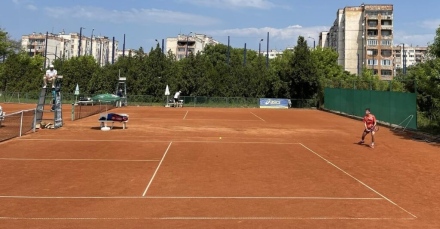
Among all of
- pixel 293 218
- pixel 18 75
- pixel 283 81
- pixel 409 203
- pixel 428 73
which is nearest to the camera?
pixel 293 218

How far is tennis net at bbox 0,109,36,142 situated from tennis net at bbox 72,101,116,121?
5.55 meters

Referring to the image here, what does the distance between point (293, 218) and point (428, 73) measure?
53.5 ft

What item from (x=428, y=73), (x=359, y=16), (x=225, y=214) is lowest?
(x=225, y=214)

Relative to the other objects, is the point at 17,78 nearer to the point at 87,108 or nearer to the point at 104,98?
the point at 104,98

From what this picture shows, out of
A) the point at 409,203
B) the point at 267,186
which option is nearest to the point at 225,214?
the point at 267,186

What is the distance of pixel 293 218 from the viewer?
6.91 meters

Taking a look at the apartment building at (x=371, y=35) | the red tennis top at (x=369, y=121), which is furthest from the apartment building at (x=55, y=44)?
the red tennis top at (x=369, y=121)

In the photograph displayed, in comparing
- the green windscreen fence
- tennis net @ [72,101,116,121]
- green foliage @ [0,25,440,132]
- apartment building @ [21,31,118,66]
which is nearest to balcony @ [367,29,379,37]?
green foliage @ [0,25,440,132]

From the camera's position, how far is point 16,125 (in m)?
20.6

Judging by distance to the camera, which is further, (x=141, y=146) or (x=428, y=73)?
(x=428, y=73)

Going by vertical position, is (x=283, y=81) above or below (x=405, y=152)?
above

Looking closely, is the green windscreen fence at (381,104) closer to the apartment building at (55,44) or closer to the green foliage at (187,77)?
the green foliage at (187,77)

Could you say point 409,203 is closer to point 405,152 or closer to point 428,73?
point 405,152

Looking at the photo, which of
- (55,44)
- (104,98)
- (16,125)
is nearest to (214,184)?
(16,125)
